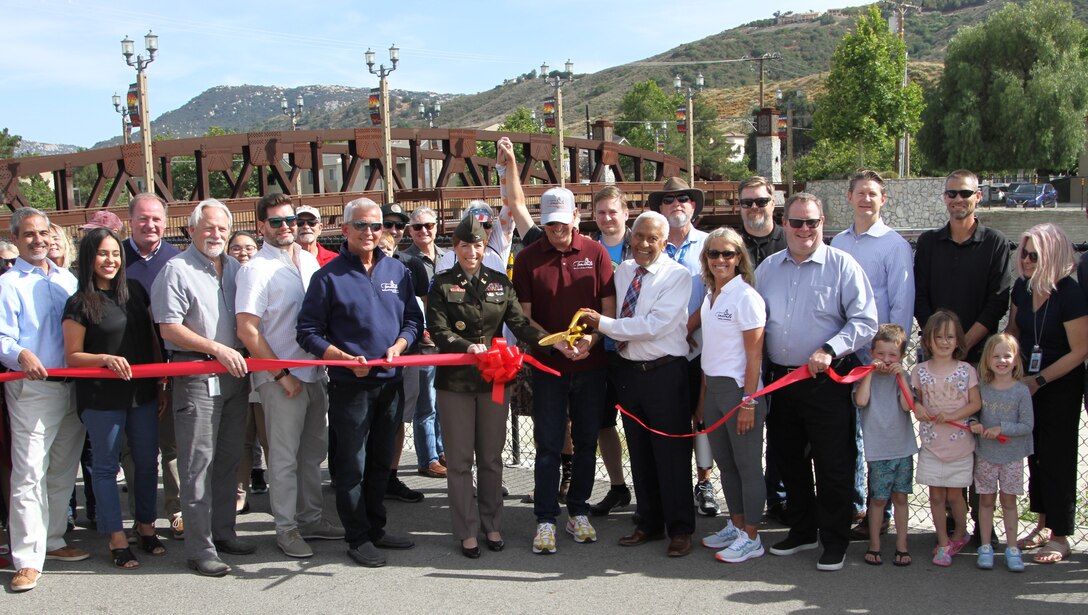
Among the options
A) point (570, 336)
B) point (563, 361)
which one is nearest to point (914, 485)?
point (563, 361)

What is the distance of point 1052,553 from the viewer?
4824 millimetres

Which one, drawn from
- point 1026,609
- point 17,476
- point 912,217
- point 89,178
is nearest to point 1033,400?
point 1026,609

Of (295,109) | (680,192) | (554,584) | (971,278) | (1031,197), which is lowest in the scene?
(554,584)

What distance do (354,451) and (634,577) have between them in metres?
1.75

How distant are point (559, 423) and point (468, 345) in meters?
0.76

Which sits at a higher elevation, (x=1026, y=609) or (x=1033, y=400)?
(x=1033, y=400)

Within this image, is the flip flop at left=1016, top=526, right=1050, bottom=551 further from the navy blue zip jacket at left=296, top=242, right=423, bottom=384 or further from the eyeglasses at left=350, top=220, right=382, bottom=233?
the eyeglasses at left=350, top=220, right=382, bottom=233

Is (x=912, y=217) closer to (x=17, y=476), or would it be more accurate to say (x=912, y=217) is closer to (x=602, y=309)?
(x=602, y=309)

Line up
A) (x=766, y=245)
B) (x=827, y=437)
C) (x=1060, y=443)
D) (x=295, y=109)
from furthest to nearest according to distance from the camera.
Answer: (x=295, y=109)
(x=766, y=245)
(x=827, y=437)
(x=1060, y=443)

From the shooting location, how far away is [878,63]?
35.7m

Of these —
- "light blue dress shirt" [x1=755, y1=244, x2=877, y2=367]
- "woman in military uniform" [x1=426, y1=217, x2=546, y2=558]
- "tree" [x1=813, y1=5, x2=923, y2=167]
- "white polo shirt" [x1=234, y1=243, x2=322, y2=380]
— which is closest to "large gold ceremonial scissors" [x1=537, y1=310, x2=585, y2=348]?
"woman in military uniform" [x1=426, y1=217, x2=546, y2=558]

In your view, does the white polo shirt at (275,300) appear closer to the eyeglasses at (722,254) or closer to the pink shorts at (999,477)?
the eyeglasses at (722,254)

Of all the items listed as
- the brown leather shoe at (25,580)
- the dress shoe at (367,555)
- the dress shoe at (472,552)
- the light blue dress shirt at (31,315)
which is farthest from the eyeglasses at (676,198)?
the brown leather shoe at (25,580)

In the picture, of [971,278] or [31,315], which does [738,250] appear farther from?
[31,315]
